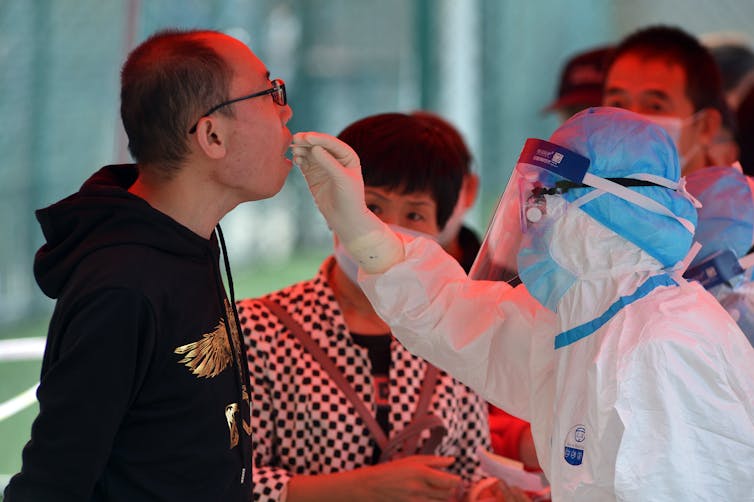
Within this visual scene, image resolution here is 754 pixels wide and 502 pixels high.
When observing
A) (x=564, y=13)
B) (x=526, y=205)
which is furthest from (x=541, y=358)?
(x=564, y=13)

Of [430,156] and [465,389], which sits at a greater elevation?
[430,156]

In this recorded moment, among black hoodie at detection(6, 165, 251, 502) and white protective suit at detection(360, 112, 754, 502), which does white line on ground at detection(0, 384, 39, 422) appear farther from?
white protective suit at detection(360, 112, 754, 502)

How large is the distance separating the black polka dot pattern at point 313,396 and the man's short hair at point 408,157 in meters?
0.30

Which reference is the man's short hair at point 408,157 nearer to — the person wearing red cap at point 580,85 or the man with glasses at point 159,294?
the man with glasses at point 159,294

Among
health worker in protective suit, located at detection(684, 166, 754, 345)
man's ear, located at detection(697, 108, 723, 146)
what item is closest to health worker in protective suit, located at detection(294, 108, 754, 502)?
health worker in protective suit, located at detection(684, 166, 754, 345)

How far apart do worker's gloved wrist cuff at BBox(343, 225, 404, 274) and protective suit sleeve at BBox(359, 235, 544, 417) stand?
2cm

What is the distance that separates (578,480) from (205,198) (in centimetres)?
80

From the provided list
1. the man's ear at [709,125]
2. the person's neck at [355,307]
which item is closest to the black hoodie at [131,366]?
the person's neck at [355,307]

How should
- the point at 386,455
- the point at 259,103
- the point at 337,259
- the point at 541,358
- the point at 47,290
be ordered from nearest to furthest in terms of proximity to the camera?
the point at 47,290 → the point at 259,103 → the point at 541,358 → the point at 386,455 → the point at 337,259

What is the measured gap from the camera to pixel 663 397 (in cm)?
155

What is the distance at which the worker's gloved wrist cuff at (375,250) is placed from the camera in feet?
6.23

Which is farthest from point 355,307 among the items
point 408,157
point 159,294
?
point 159,294

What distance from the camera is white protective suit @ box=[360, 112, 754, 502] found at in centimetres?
155

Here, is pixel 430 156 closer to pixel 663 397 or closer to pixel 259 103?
pixel 259 103
